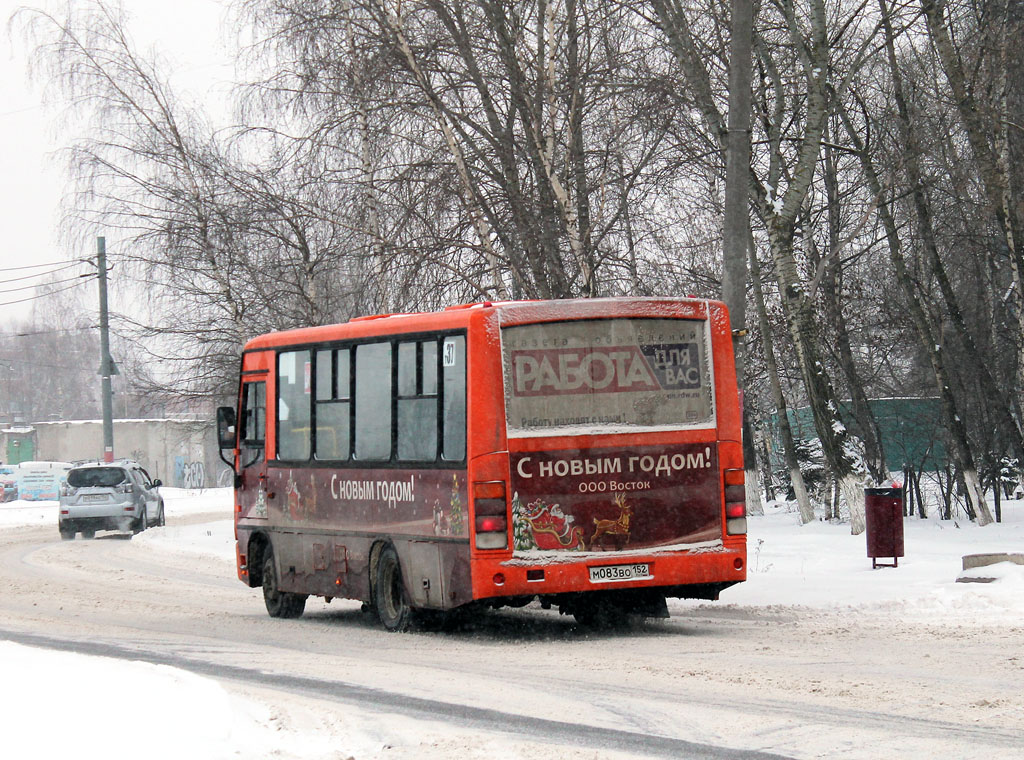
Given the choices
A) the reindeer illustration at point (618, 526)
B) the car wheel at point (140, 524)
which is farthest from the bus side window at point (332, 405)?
the car wheel at point (140, 524)

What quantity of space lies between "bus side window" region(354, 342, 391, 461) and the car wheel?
2564cm

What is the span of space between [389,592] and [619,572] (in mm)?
2542

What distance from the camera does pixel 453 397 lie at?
42.3 ft

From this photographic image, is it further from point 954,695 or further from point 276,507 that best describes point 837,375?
point 954,695

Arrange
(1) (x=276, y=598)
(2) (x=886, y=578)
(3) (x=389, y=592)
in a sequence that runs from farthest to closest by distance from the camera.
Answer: (1) (x=276, y=598)
(2) (x=886, y=578)
(3) (x=389, y=592)

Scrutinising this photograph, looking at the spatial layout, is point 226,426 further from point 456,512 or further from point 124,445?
point 124,445

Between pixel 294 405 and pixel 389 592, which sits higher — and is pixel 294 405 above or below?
above

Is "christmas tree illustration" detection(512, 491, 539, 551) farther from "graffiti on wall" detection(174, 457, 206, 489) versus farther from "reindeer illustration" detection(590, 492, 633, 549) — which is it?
"graffiti on wall" detection(174, 457, 206, 489)

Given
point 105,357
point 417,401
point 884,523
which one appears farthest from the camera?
point 105,357

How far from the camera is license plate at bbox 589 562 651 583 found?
12.6 m

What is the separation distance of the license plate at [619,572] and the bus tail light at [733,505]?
34.0 inches

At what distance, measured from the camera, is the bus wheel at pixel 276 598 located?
16.5 m

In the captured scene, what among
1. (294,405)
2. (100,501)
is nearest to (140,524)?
(100,501)

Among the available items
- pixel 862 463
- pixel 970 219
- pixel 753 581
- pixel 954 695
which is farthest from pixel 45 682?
pixel 970 219
